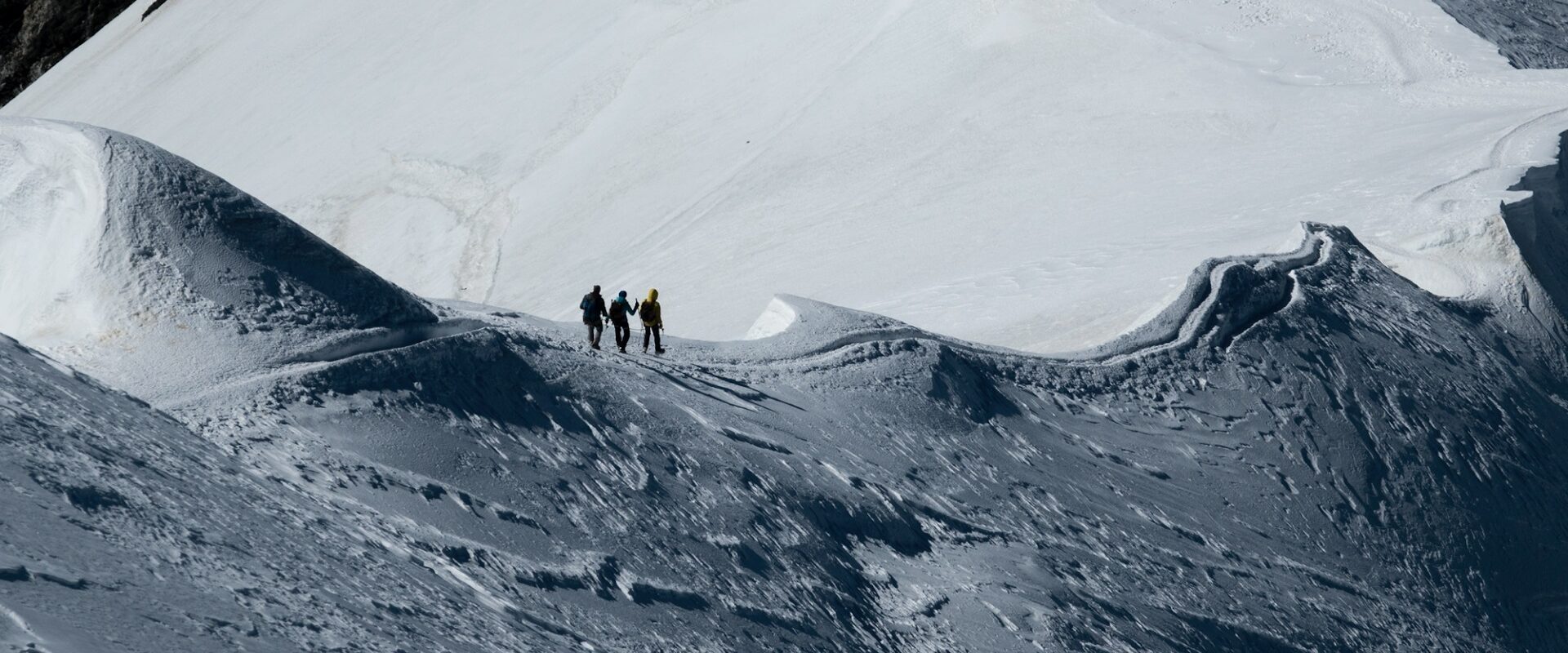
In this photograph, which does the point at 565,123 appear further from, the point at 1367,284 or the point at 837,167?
the point at 1367,284

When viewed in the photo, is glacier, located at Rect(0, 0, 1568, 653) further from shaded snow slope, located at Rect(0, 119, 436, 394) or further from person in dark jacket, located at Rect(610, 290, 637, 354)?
person in dark jacket, located at Rect(610, 290, 637, 354)

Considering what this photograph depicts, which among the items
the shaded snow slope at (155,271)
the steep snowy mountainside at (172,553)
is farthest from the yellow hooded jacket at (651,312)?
the steep snowy mountainside at (172,553)

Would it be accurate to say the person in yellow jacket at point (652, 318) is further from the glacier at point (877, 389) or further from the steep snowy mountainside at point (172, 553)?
the steep snowy mountainside at point (172, 553)

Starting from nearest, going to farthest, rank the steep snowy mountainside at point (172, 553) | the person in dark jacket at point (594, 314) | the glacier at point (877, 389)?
the steep snowy mountainside at point (172, 553)
the glacier at point (877, 389)
the person in dark jacket at point (594, 314)

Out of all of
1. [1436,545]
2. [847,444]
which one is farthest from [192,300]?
[1436,545]

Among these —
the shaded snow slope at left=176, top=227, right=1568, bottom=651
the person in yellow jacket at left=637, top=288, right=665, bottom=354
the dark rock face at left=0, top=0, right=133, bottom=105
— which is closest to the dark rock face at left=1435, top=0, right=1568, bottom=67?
the shaded snow slope at left=176, top=227, right=1568, bottom=651
